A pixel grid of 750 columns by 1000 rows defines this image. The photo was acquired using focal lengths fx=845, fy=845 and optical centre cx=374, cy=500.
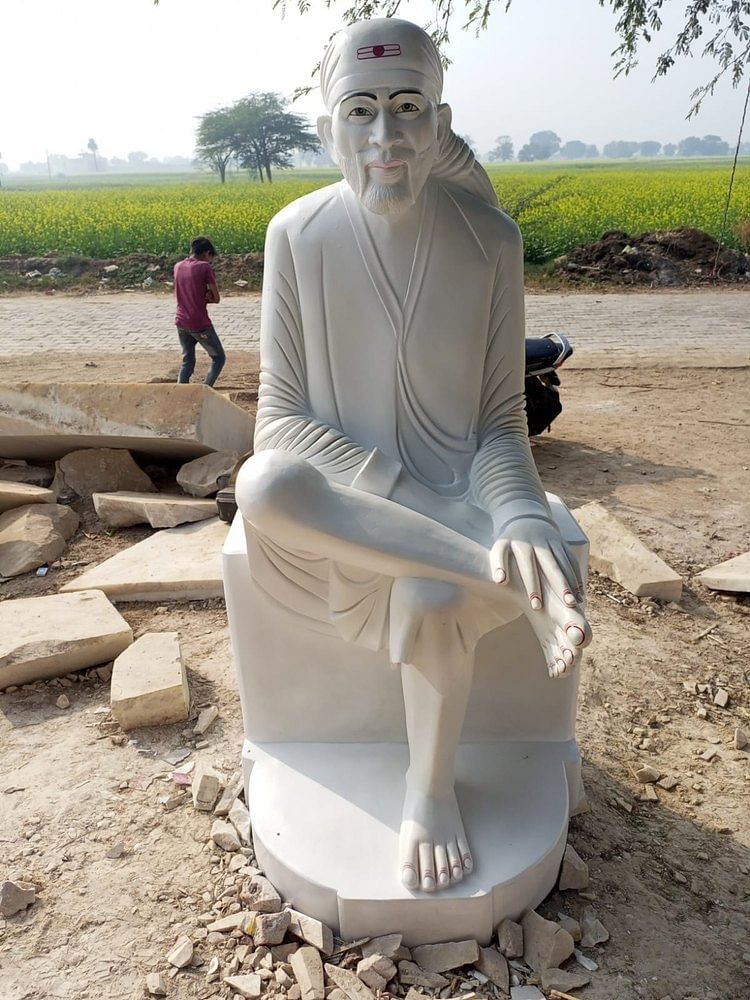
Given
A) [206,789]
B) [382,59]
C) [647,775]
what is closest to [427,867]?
[206,789]

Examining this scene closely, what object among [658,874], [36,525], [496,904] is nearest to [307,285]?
[496,904]

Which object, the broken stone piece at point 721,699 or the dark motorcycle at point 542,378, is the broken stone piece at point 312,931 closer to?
the broken stone piece at point 721,699

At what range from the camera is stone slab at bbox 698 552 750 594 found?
389cm

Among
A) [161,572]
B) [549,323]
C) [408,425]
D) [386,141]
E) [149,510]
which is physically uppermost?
[386,141]

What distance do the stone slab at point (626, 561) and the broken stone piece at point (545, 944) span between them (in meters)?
2.03

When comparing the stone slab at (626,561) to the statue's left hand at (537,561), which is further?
the stone slab at (626,561)

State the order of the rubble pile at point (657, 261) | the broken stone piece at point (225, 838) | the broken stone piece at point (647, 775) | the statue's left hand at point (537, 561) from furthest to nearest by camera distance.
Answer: the rubble pile at point (657, 261) → the broken stone piece at point (647, 775) → the broken stone piece at point (225, 838) → the statue's left hand at point (537, 561)

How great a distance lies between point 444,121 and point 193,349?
5.18 m

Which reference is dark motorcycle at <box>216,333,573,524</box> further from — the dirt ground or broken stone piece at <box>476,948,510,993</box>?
broken stone piece at <box>476,948,510,993</box>

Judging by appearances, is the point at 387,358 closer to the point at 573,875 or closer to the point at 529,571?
the point at 529,571

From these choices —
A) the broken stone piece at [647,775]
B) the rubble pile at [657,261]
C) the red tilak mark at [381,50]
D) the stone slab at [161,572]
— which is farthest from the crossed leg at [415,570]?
the rubble pile at [657,261]

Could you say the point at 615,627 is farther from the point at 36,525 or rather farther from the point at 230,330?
the point at 230,330

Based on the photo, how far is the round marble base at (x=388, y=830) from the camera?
2.11 metres

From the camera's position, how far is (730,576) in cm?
392
